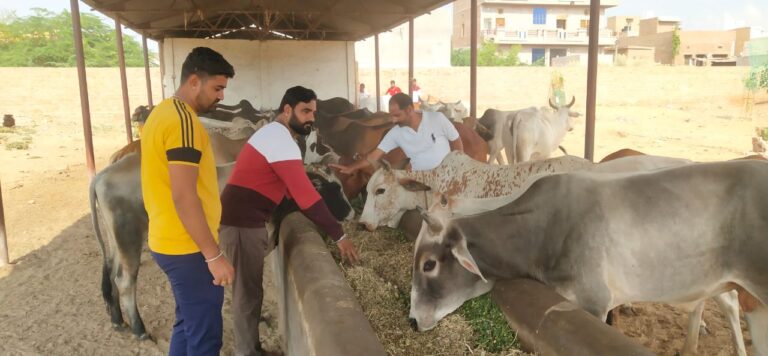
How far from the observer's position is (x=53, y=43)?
33.3 m

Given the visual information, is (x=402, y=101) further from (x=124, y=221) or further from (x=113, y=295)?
(x=113, y=295)

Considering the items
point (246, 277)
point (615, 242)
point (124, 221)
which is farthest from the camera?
point (124, 221)

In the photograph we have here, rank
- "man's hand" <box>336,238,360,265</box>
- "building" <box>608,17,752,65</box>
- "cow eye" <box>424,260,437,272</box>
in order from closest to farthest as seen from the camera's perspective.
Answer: "cow eye" <box>424,260,437,272</box> → "man's hand" <box>336,238,360,265</box> → "building" <box>608,17,752,65</box>

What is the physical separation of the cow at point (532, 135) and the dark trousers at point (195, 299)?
8.33m

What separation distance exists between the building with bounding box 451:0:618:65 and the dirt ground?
19.7 m

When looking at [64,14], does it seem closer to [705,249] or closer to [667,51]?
[705,249]

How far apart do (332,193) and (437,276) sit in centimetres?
234

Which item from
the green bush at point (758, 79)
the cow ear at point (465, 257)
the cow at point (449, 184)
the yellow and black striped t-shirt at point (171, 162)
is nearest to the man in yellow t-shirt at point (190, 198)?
the yellow and black striped t-shirt at point (171, 162)

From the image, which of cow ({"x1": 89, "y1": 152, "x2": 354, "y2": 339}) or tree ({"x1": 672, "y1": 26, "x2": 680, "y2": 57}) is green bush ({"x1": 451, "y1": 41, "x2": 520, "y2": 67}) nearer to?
tree ({"x1": 672, "y1": 26, "x2": 680, "y2": 57})

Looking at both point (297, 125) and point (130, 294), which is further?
point (130, 294)

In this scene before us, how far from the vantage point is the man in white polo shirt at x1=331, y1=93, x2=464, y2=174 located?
18.0ft

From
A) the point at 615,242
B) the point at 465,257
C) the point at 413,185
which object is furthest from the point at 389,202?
the point at 615,242

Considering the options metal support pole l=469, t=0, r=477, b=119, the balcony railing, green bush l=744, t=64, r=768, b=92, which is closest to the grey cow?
metal support pole l=469, t=0, r=477, b=119

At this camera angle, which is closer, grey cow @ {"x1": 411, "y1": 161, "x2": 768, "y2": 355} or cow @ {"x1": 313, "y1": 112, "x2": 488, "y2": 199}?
grey cow @ {"x1": 411, "y1": 161, "x2": 768, "y2": 355}
